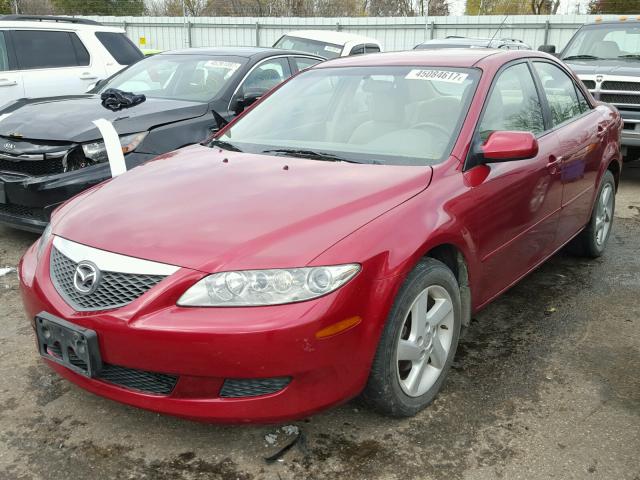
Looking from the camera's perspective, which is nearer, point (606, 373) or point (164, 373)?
point (164, 373)

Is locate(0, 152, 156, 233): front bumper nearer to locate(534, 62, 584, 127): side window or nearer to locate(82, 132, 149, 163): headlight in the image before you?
locate(82, 132, 149, 163): headlight

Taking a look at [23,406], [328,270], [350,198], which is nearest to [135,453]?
[23,406]

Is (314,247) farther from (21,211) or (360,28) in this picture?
(360,28)

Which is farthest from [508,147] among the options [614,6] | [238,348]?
[614,6]

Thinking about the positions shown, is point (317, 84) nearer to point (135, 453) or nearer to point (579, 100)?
point (579, 100)

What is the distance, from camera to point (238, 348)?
86.6 inches

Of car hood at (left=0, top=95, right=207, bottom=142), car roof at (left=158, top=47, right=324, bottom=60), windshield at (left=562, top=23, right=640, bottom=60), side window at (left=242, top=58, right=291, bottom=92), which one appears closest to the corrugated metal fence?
windshield at (left=562, top=23, right=640, bottom=60)

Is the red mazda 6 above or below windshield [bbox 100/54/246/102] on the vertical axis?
below

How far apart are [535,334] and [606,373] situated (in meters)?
0.51

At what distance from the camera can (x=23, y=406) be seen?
287 centimetres

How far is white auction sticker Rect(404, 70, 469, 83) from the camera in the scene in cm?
346

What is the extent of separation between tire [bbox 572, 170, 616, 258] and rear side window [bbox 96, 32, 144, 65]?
6.30m

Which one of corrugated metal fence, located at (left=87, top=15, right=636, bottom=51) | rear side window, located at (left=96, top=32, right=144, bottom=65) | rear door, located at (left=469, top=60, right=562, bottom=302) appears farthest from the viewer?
corrugated metal fence, located at (left=87, top=15, right=636, bottom=51)

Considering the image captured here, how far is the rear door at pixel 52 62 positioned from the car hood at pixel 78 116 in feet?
7.11
